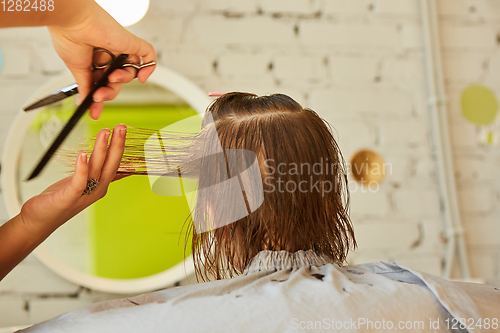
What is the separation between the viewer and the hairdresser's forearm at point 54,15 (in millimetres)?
457

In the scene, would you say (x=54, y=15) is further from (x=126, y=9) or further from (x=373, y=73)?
(x=373, y=73)

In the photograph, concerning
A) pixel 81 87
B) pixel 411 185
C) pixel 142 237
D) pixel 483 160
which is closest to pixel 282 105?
pixel 81 87

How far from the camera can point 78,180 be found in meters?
0.50

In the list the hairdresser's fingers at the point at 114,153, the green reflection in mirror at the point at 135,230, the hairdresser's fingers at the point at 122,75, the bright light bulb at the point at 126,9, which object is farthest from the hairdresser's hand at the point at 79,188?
the bright light bulb at the point at 126,9

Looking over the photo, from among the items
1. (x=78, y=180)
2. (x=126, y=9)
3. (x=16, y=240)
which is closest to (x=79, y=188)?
(x=78, y=180)

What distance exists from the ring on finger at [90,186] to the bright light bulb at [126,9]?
564mm

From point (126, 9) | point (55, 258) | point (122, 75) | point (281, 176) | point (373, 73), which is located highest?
point (126, 9)

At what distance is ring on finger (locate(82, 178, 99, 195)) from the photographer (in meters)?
0.53

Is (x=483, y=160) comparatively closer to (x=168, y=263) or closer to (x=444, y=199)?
(x=444, y=199)

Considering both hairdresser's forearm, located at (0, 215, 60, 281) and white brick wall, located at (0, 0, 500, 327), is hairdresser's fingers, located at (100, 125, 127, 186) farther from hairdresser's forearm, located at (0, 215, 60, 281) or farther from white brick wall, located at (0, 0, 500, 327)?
white brick wall, located at (0, 0, 500, 327)

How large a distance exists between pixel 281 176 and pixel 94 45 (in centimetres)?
30

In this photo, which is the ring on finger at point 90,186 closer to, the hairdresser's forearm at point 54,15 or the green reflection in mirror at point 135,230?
the hairdresser's forearm at point 54,15

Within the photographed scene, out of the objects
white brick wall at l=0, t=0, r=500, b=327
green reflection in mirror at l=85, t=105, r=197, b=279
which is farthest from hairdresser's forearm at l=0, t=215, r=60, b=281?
white brick wall at l=0, t=0, r=500, b=327

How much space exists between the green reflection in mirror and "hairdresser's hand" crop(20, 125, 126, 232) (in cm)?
36
